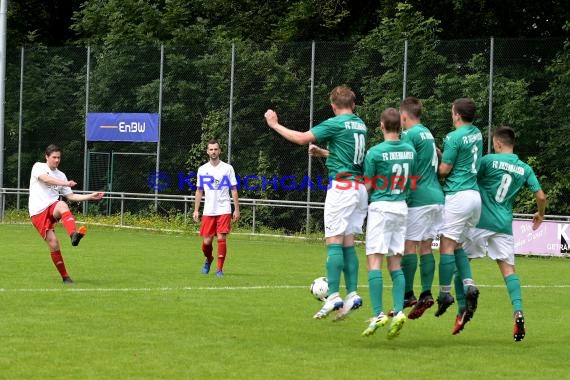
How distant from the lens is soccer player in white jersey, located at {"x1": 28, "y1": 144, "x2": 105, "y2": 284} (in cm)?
1560

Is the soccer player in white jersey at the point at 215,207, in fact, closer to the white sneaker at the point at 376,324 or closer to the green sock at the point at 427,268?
the green sock at the point at 427,268

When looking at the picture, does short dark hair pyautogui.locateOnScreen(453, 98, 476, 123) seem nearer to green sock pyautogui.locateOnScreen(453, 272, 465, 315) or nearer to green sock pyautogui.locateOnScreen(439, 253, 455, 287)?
green sock pyautogui.locateOnScreen(439, 253, 455, 287)

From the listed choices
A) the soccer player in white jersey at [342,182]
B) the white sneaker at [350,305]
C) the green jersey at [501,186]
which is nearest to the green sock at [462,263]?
the green jersey at [501,186]

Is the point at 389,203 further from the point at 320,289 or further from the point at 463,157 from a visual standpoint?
the point at 320,289

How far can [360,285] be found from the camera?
1664cm

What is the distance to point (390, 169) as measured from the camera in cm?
1072

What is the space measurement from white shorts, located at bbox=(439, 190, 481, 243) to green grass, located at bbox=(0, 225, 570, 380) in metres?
1.01

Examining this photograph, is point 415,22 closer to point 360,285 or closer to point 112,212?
point 112,212

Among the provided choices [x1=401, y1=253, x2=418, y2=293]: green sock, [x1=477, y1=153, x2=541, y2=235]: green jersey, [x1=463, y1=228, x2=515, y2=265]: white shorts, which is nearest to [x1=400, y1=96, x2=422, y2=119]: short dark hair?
[x1=477, y1=153, x2=541, y2=235]: green jersey

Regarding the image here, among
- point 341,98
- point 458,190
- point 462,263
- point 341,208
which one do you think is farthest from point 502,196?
point 341,98

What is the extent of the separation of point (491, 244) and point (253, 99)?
1822 centimetres

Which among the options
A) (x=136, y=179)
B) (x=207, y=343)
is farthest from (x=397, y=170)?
→ (x=136, y=179)

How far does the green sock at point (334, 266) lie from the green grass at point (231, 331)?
0.48 m

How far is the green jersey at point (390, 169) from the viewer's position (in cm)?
1073
